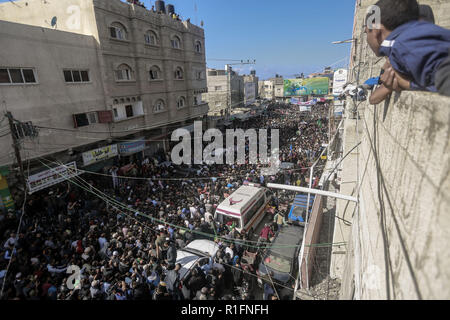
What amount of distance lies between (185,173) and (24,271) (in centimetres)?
1031

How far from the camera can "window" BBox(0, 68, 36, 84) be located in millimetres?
10162

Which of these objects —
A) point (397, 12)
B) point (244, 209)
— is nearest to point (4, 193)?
point (244, 209)

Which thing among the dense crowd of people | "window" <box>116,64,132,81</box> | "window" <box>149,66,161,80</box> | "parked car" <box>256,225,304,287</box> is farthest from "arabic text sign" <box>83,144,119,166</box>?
"parked car" <box>256,225,304,287</box>

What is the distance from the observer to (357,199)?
10.9ft

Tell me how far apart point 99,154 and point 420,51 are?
619 inches

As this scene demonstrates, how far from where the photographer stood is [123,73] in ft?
53.7

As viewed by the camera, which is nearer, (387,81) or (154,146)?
(387,81)

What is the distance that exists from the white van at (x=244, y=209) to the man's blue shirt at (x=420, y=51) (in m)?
8.42

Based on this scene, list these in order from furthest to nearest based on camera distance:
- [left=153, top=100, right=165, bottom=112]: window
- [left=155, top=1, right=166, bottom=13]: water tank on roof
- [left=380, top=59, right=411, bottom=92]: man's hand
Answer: [left=155, top=1, right=166, bottom=13]: water tank on roof → [left=153, top=100, right=165, bottom=112]: window → [left=380, top=59, right=411, bottom=92]: man's hand

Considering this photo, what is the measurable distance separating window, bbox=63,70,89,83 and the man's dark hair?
1526 centimetres

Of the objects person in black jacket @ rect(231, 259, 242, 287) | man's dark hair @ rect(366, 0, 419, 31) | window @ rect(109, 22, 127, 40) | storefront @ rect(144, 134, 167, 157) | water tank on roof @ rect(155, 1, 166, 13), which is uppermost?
water tank on roof @ rect(155, 1, 166, 13)

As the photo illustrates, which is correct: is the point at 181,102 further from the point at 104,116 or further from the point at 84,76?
the point at 84,76

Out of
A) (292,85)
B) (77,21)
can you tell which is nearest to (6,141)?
(77,21)

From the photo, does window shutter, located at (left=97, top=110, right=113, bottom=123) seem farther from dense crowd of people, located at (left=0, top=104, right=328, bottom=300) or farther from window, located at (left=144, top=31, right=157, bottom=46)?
window, located at (left=144, top=31, right=157, bottom=46)
